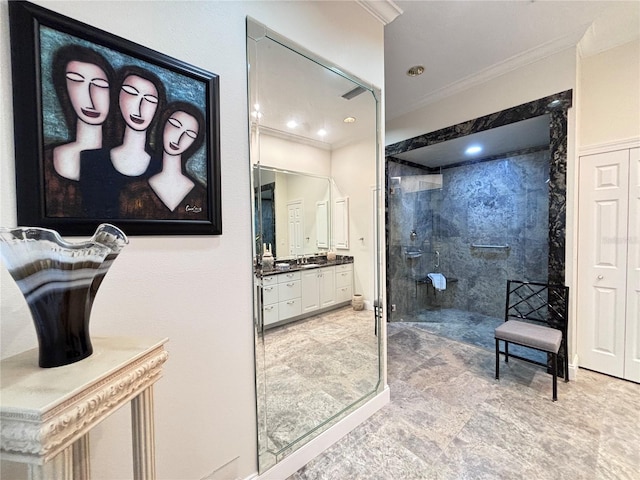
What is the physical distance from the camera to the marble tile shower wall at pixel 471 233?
142 inches

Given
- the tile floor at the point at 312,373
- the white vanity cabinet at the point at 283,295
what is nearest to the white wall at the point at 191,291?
the tile floor at the point at 312,373

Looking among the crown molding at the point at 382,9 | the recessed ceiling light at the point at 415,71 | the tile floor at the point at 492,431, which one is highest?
the recessed ceiling light at the point at 415,71

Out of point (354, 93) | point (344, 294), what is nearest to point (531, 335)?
point (344, 294)

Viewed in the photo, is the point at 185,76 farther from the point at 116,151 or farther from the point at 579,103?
the point at 579,103

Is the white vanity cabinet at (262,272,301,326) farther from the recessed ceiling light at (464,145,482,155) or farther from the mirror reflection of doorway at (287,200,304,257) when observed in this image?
the recessed ceiling light at (464,145,482,155)

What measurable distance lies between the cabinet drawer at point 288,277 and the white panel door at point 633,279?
2841 mm

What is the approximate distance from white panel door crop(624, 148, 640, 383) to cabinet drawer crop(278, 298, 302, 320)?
9.29 feet

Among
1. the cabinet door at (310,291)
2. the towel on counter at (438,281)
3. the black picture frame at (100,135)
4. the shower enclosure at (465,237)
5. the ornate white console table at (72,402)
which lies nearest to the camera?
the ornate white console table at (72,402)

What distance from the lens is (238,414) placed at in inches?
50.6

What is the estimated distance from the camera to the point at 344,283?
2689 mm

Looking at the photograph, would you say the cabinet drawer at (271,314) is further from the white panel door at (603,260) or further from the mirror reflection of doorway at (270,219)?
the white panel door at (603,260)

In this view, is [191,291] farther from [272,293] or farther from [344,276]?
[344,276]

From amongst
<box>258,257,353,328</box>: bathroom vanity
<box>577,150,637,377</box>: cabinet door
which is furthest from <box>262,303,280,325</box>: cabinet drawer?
<box>577,150,637,377</box>: cabinet door

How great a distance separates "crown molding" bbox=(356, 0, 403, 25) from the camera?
5.68ft
